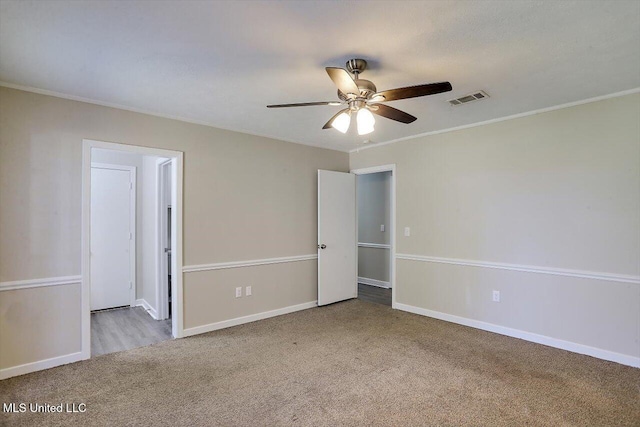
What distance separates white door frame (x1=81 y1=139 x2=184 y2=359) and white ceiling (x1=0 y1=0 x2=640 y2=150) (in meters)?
0.45

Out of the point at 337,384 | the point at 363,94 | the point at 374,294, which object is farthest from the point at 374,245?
the point at 363,94

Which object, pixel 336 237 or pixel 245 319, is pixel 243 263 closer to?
pixel 245 319

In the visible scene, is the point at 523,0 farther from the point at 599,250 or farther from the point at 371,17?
the point at 599,250

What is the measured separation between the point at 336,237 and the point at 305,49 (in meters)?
3.17

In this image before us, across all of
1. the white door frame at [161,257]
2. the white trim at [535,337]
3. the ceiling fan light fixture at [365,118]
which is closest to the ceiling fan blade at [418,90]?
the ceiling fan light fixture at [365,118]

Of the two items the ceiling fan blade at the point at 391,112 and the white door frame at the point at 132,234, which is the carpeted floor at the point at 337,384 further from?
the ceiling fan blade at the point at 391,112

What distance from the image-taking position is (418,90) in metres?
2.03

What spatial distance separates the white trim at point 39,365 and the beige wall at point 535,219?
3709mm

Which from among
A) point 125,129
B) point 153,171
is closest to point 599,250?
point 125,129

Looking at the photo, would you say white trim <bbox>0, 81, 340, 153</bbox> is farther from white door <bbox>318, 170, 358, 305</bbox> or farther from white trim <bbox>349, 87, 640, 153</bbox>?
white trim <bbox>349, 87, 640, 153</bbox>

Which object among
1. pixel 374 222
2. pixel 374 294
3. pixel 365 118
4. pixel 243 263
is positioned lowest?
pixel 374 294

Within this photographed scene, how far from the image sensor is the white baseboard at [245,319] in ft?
11.8

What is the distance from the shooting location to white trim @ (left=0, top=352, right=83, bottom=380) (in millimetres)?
2619

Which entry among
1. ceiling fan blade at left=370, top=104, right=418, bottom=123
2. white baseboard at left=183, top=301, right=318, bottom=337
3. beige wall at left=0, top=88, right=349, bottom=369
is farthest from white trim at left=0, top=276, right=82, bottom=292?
ceiling fan blade at left=370, top=104, right=418, bottom=123
